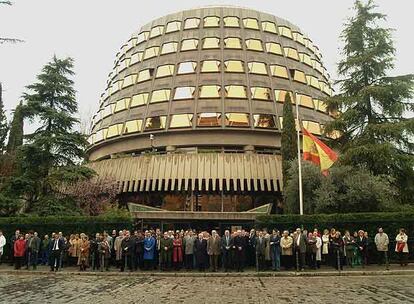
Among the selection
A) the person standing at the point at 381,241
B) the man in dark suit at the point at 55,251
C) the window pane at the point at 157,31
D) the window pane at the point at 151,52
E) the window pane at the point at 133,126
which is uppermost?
the window pane at the point at 157,31

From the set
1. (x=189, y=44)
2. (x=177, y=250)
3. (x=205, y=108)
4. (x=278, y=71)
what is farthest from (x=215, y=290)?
(x=189, y=44)

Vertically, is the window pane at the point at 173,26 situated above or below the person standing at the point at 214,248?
above

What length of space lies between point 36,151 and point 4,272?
11.5 meters

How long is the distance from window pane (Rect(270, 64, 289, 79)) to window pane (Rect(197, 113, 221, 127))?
9.94 metres

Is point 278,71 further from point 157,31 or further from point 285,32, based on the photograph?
point 157,31

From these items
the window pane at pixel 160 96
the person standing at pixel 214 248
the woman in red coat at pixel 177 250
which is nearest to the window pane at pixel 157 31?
the window pane at pixel 160 96

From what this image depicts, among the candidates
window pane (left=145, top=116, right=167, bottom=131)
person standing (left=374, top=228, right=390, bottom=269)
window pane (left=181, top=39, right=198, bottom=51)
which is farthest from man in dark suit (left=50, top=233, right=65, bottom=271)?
window pane (left=181, top=39, right=198, bottom=51)

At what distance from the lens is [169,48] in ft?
172

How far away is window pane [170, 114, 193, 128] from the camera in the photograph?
44781 millimetres

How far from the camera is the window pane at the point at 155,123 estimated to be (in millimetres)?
45562

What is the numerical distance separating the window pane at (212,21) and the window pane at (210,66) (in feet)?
23.2

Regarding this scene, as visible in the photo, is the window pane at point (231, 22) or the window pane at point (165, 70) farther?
the window pane at point (231, 22)

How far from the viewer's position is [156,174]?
130 feet

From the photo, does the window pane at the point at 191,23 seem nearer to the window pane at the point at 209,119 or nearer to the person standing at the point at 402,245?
the window pane at the point at 209,119
